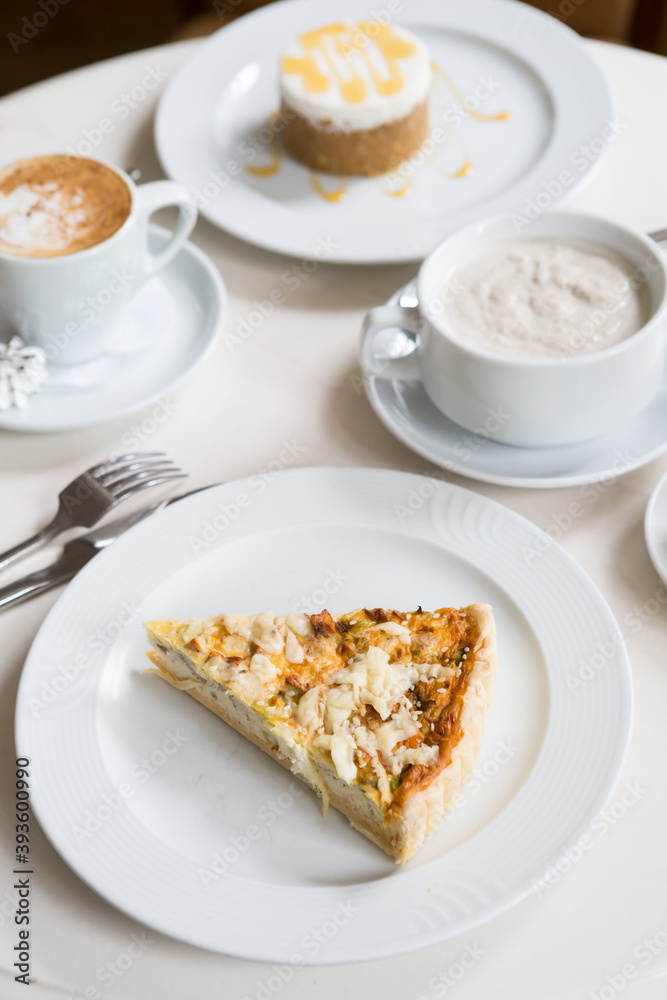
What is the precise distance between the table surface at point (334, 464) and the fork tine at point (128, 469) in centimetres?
5

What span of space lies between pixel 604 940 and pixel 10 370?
1358 millimetres

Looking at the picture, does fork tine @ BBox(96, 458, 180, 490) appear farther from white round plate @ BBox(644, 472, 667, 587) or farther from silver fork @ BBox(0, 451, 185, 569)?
white round plate @ BBox(644, 472, 667, 587)

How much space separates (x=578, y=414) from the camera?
151cm

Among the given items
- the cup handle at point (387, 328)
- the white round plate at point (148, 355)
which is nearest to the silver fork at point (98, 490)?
the white round plate at point (148, 355)

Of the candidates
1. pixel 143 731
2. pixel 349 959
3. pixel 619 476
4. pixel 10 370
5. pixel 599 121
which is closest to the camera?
pixel 349 959

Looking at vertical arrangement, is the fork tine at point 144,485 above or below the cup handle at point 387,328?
below

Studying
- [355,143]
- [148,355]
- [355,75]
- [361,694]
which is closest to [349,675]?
[361,694]

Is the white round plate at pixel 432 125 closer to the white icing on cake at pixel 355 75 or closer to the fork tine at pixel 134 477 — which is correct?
the white icing on cake at pixel 355 75

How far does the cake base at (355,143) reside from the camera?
210 cm

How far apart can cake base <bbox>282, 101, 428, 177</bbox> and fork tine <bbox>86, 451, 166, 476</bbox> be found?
87 cm

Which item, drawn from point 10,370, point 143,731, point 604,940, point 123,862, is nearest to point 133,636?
point 143,731

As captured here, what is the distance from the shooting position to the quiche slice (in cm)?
121

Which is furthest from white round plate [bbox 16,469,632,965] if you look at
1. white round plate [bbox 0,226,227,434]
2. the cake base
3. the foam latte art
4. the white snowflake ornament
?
the cake base

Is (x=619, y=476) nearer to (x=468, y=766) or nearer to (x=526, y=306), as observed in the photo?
(x=526, y=306)
